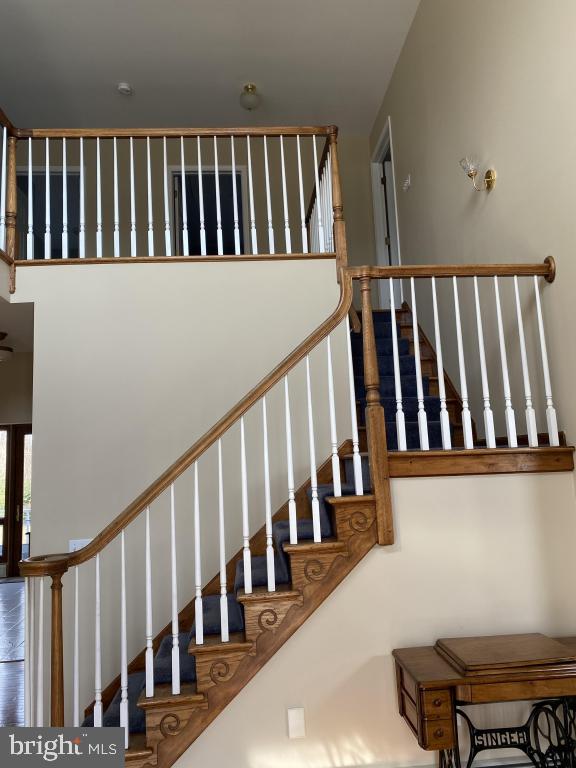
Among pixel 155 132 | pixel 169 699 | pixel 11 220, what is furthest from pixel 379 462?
pixel 11 220

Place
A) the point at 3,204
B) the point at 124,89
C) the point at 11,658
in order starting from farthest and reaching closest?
the point at 124,89
the point at 11,658
the point at 3,204

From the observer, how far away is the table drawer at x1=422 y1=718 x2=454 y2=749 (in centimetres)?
223

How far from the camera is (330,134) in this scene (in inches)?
156

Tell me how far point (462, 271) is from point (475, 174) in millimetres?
1331

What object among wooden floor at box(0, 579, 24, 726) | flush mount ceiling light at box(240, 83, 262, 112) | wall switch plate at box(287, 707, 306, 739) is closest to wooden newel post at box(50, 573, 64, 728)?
wall switch plate at box(287, 707, 306, 739)

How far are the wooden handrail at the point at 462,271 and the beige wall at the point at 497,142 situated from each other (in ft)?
0.31

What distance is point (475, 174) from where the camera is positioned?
3.84 metres

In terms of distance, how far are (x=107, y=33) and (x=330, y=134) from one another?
105 inches

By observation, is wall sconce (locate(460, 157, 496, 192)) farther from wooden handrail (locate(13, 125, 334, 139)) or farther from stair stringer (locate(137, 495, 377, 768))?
stair stringer (locate(137, 495, 377, 768))

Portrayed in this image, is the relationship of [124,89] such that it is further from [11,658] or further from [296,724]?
[296,724]

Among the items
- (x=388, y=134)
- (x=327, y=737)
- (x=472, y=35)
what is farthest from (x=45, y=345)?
(x=388, y=134)

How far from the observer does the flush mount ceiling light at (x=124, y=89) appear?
18.9ft

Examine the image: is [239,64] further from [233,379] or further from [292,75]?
[233,379]

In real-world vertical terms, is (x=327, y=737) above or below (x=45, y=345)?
below
